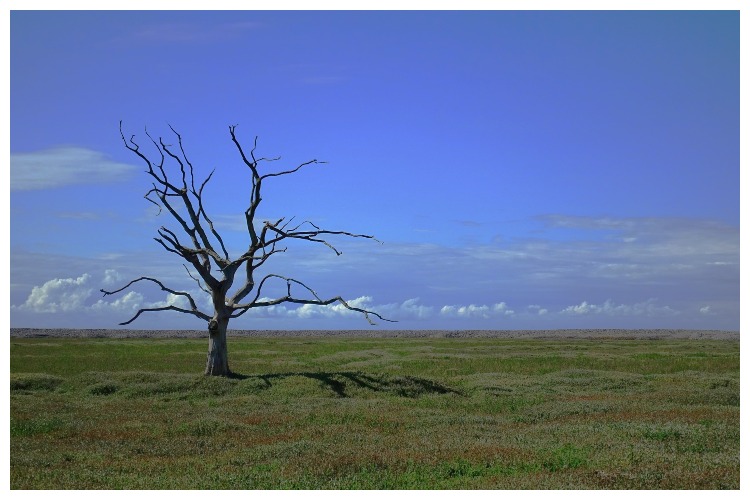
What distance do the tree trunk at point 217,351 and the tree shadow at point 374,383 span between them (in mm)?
2458

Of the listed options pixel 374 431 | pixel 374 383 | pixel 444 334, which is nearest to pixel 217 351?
pixel 374 383

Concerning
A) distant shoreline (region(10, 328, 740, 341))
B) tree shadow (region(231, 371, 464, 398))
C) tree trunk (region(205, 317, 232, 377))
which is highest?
tree trunk (region(205, 317, 232, 377))

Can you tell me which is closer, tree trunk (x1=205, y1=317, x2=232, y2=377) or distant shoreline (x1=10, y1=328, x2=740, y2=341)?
tree trunk (x1=205, y1=317, x2=232, y2=377)

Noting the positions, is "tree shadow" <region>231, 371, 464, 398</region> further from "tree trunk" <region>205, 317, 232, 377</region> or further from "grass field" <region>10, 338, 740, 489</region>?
"tree trunk" <region>205, 317, 232, 377</region>

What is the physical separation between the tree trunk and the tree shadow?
2458 millimetres

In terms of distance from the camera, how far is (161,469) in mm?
17547

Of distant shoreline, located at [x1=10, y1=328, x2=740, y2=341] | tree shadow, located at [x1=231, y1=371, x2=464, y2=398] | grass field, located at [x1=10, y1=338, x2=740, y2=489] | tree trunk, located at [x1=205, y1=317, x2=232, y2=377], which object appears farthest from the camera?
distant shoreline, located at [x1=10, y1=328, x2=740, y2=341]

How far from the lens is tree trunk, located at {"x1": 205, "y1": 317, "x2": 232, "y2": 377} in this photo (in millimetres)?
41312

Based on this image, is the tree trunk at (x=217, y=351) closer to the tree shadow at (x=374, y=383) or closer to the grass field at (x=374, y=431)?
the grass field at (x=374, y=431)

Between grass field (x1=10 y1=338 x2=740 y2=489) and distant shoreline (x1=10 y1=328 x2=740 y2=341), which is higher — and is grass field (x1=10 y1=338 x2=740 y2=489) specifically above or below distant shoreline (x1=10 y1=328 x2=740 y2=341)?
above

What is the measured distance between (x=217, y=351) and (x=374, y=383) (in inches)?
355

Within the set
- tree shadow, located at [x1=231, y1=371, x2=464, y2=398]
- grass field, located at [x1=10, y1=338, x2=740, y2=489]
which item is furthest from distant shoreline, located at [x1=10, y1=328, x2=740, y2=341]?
tree shadow, located at [x1=231, y1=371, x2=464, y2=398]

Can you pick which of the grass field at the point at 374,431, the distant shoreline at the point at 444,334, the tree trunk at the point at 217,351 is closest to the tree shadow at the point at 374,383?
the grass field at the point at 374,431
